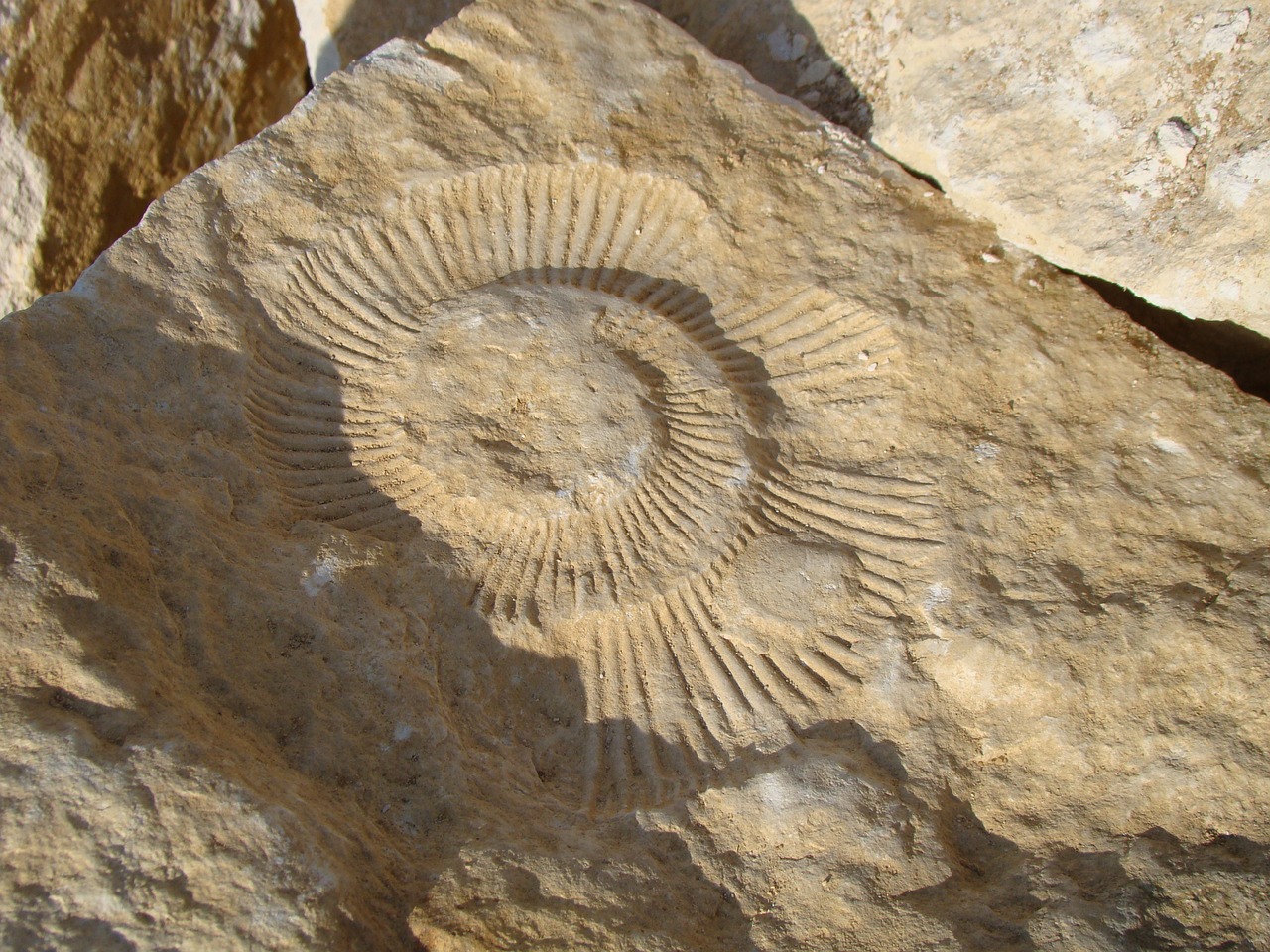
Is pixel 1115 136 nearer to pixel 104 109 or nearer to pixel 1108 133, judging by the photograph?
pixel 1108 133

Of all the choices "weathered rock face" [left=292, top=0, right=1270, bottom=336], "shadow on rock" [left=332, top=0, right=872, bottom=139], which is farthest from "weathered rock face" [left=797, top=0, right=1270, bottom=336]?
"shadow on rock" [left=332, top=0, right=872, bottom=139]

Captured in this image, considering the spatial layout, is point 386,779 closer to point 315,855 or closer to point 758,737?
point 315,855

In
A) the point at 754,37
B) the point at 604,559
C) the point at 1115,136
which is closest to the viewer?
the point at 604,559

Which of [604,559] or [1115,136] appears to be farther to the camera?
[1115,136]

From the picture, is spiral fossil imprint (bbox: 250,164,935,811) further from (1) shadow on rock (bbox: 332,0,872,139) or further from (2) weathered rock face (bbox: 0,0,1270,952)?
(1) shadow on rock (bbox: 332,0,872,139)

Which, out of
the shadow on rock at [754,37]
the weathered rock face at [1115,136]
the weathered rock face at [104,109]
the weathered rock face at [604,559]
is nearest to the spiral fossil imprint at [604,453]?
the weathered rock face at [604,559]

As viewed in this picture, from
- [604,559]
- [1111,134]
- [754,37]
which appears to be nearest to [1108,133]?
[1111,134]

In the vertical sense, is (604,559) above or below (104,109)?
below

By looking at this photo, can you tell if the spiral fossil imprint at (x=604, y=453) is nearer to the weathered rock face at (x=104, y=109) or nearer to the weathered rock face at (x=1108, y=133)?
the weathered rock face at (x=1108, y=133)
